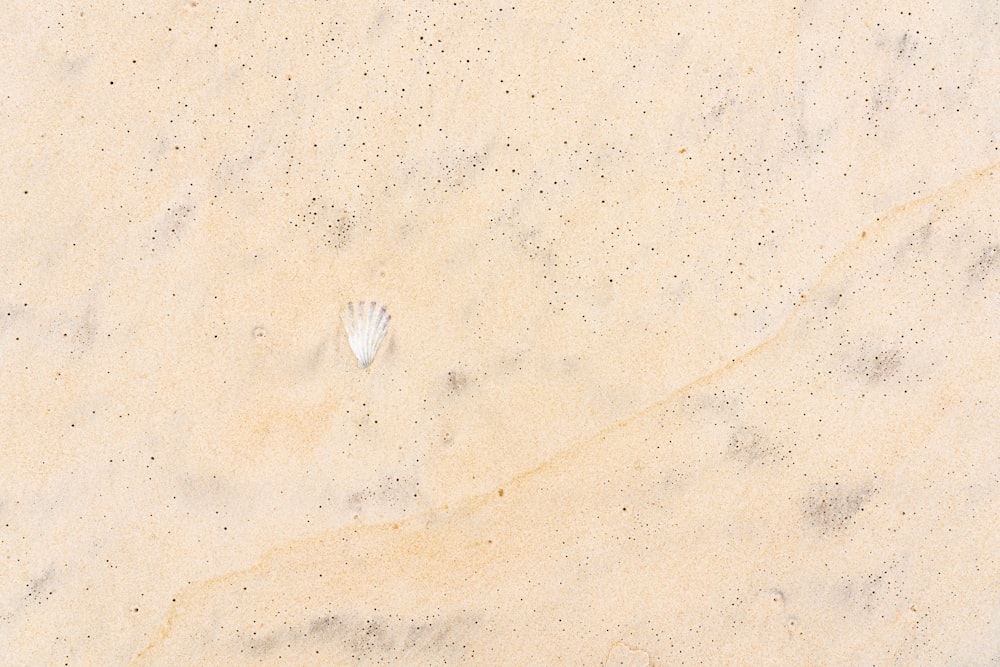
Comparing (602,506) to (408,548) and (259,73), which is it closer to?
(408,548)

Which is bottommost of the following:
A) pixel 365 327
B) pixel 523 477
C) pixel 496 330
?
pixel 523 477

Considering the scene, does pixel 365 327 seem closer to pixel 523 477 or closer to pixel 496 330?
pixel 496 330

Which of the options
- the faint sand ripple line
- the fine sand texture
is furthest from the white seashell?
the faint sand ripple line

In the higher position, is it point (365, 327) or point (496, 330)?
point (365, 327)

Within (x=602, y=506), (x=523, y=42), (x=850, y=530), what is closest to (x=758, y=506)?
(x=850, y=530)

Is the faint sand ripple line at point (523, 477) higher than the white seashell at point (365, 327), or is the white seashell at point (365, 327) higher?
the white seashell at point (365, 327)

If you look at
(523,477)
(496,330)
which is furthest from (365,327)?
(523,477)

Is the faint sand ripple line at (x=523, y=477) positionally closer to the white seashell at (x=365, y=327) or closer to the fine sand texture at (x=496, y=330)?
the fine sand texture at (x=496, y=330)

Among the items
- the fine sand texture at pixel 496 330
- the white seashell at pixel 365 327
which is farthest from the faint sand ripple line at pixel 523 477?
the white seashell at pixel 365 327
